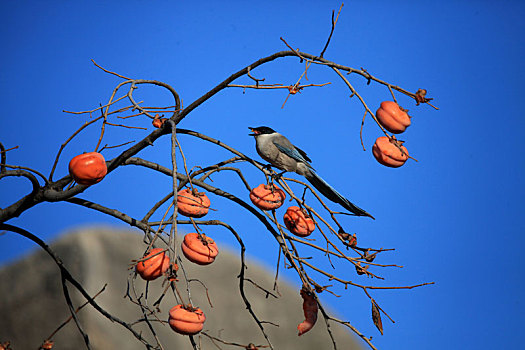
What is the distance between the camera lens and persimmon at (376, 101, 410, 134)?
208 centimetres

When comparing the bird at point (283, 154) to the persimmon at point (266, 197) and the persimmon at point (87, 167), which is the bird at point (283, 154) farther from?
the persimmon at point (87, 167)

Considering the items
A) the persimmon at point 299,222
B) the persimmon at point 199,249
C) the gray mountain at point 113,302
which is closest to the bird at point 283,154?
the persimmon at point 299,222

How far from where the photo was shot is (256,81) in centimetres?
220

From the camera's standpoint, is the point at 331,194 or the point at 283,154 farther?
the point at 283,154

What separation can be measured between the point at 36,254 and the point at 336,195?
7.09m

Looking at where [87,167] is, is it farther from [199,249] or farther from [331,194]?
[331,194]

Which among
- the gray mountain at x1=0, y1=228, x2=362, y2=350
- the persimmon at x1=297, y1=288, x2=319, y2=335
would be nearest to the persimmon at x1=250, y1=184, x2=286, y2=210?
the persimmon at x1=297, y1=288, x2=319, y2=335

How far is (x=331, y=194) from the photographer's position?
107 inches

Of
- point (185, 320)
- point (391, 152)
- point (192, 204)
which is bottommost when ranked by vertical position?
point (185, 320)

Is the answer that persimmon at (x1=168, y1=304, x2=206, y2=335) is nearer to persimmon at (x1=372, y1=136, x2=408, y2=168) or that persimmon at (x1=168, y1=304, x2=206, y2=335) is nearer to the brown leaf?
the brown leaf

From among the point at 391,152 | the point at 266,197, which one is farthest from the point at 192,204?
the point at 391,152

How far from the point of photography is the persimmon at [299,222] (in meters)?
2.33

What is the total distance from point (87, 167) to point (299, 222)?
82cm

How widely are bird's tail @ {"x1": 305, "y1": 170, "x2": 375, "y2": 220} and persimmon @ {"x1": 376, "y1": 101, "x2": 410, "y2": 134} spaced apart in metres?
0.48
